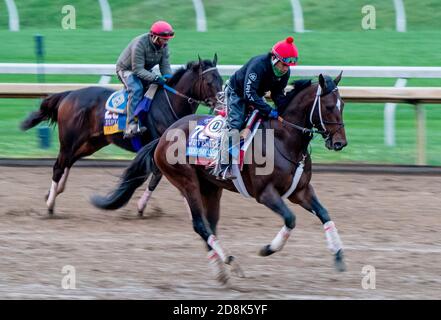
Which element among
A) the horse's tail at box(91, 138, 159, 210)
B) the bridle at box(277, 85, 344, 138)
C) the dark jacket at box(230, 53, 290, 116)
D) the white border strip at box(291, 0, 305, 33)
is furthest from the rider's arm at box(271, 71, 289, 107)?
the white border strip at box(291, 0, 305, 33)

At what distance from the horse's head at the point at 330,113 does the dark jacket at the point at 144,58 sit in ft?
9.93

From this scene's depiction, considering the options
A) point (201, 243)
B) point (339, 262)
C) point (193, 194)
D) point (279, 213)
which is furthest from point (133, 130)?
point (339, 262)

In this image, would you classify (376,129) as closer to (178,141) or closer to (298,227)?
(298,227)

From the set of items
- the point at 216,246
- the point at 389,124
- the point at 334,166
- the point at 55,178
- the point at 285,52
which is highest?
the point at 285,52

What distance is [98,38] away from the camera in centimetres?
1805

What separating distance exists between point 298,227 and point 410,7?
887 centimetres

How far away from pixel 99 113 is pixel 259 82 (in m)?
3.29

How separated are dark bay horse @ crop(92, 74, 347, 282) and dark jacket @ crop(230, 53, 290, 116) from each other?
0.16m

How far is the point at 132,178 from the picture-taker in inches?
390

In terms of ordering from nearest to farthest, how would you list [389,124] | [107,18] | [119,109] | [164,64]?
1. [119,109]
2. [164,64]
3. [389,124]
4. [107,18]

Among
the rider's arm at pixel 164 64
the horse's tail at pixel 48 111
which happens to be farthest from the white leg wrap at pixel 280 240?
the horse's tail at pixel 48 111

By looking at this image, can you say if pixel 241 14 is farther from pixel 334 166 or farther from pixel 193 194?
pixel 193 194

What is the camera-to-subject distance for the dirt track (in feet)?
27.5

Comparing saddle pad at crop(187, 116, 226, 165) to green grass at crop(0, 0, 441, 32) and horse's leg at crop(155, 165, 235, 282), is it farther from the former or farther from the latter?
green grass at crop(0, 0, 441, 32)
